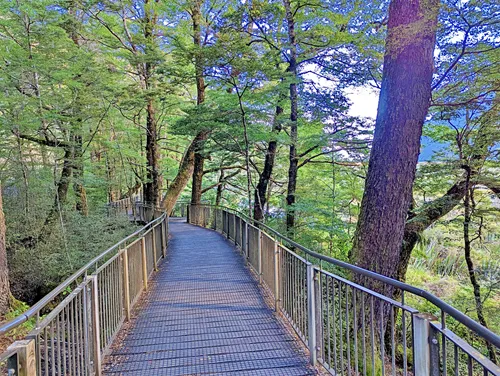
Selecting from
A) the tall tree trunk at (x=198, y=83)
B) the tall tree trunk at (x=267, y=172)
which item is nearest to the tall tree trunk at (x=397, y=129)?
the tall tree trunk at (x=198, y=83)

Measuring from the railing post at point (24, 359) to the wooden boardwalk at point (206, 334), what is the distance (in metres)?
1.56

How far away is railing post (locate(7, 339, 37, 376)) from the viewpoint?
1474 millimetres

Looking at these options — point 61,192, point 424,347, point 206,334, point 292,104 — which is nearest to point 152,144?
A: point 61,192

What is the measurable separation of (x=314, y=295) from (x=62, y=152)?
Result: 31.3ft

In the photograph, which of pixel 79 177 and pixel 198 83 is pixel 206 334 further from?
pixel 198 83

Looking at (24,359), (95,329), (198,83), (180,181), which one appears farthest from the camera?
(180,181)

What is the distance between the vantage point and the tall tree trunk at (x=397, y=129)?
13.4 ft

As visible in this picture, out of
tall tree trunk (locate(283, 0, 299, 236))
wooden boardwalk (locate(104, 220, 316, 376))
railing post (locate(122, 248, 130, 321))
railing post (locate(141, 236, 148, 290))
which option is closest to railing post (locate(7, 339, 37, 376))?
wooden boardwalk (locate(104, 220, 316, 376))

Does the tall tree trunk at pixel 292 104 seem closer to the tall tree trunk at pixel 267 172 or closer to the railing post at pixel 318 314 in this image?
the tall tree trunk at pixel 267 172

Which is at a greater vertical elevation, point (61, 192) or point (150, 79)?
point (150, 79)

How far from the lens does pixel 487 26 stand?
441 cm

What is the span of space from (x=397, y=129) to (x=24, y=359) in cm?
426

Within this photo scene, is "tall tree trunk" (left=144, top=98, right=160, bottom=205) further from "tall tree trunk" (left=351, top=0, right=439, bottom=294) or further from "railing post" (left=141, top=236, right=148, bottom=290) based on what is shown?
"tall tree trunk" (left=351, top=0, right=439, bottom=294)

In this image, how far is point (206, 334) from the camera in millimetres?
3650
